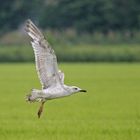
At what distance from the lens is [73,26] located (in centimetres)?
6109

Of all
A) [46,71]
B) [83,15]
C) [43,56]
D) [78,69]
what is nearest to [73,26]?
[83,15]

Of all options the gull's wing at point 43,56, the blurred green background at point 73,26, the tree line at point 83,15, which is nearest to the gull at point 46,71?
the gull's wing at point 43,56

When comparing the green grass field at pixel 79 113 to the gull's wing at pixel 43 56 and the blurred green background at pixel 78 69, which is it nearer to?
the blurred green background at pixel 78 69

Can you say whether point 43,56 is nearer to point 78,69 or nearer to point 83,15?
point 78,69

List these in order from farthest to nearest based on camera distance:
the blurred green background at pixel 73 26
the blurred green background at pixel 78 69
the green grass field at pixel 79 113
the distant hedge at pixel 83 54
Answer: the blurred green background at pixel 73 26, the distant hedge at pixel 83 54, the blurred green background at pixel 78 69, the green grass field at pixel 79 113

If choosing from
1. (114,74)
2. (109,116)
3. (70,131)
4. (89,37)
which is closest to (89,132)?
(70,131)

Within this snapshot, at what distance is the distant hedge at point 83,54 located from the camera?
47250 millimetres

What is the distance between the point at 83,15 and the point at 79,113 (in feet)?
145

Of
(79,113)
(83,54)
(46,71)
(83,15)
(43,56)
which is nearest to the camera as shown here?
(43,56)

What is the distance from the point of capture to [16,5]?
63656mm

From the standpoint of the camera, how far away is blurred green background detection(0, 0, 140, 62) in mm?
48531

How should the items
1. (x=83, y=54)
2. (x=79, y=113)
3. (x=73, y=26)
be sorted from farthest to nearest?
(x=73, y=26)
(x=83, y=54)
(x=79, y=113)

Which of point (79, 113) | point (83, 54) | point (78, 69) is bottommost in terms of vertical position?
point (83, 54)

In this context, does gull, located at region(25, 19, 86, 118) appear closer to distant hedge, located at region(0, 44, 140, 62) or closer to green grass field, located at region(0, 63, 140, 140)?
green grass field, located at region(0, 63, 140, 140)
